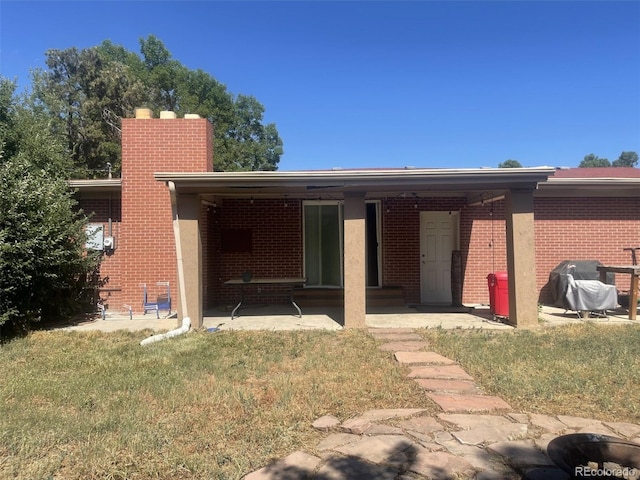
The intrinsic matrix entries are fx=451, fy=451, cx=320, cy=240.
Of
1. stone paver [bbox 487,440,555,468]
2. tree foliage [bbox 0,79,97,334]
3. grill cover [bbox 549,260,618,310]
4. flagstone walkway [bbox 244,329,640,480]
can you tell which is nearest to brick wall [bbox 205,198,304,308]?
tree foliage [bbox 0,79,97,334]

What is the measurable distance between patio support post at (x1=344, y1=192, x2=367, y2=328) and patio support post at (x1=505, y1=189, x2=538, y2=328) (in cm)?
266

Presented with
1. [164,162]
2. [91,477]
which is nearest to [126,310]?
[164,162]

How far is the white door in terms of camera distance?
1126 centimetres

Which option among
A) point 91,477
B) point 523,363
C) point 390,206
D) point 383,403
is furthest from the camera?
point 390,206

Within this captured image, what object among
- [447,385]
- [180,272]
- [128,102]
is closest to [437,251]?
[180,272]

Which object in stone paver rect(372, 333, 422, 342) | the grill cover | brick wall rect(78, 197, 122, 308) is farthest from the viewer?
brick wall rect(78, 197, 122, 308)

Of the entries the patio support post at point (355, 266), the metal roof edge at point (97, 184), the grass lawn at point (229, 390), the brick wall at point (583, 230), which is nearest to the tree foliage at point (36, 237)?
the metal roof edge at point (97, 184)

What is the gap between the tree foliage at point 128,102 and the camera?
24.0m

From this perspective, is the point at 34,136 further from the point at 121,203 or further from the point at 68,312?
the point at 68,312

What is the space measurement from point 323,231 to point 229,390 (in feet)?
22.9

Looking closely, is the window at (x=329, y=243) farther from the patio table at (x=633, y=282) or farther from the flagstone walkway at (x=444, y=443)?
the flagstone walkway at (x=444, y=443)

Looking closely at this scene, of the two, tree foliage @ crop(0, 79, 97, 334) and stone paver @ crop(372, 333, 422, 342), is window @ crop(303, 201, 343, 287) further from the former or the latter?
tree foliage @ crop(0, 79, 97, 334)

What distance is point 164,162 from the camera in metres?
10.4

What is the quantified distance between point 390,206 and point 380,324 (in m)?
3.70
